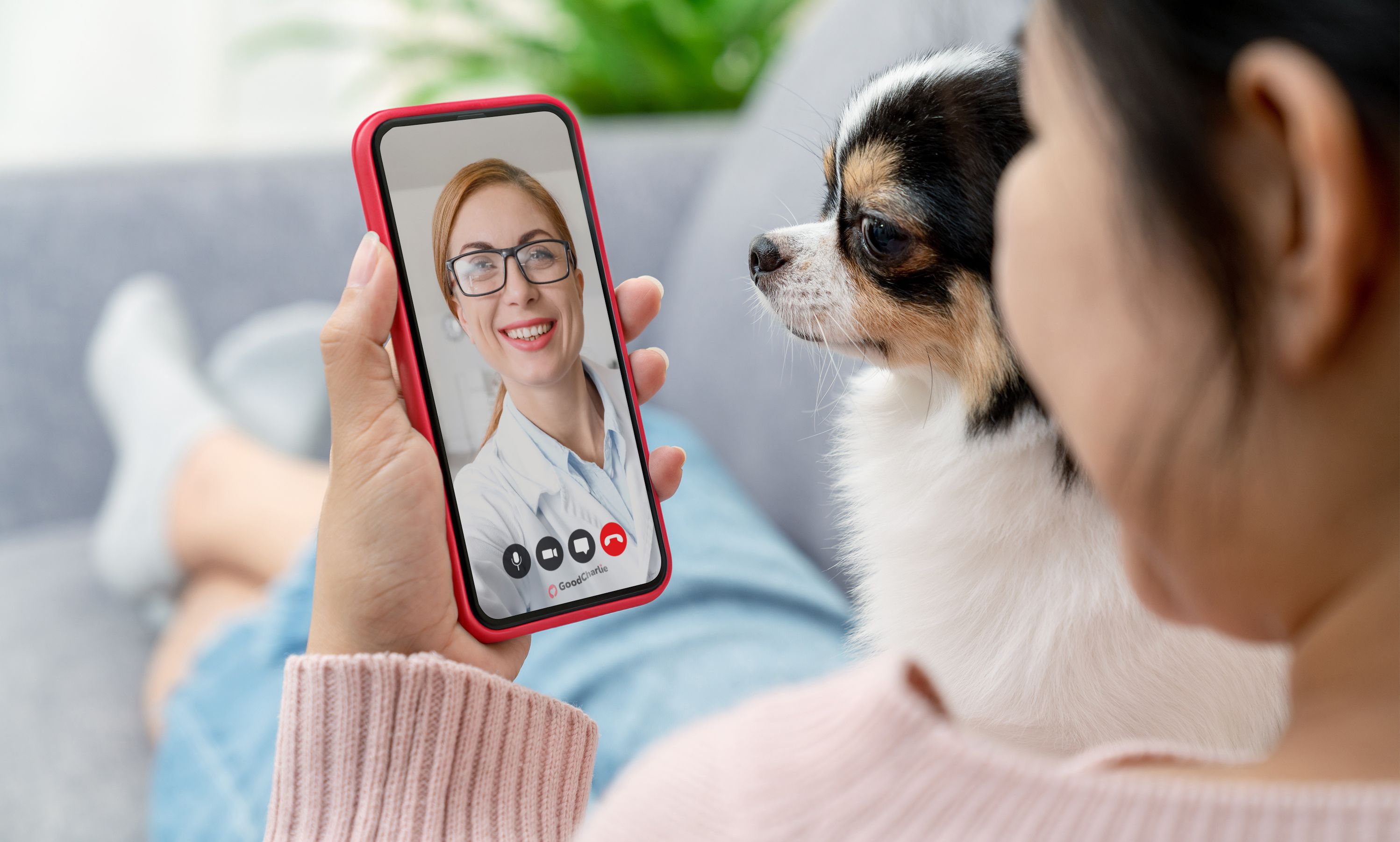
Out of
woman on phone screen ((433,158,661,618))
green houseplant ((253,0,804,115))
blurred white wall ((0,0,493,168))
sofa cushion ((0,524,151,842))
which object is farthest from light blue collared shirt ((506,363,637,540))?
blurred white wall ((0,0,493,168))

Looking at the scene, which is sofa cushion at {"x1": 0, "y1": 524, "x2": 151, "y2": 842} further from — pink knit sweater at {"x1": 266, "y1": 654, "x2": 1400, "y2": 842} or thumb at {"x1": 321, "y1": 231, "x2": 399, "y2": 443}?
pink knit sweater at {"x1": 266, "y1": 654, "x2": 1400, "y2": 842}

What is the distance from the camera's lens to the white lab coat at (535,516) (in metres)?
0.49

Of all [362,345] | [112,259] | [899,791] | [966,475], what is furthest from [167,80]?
[899,791]

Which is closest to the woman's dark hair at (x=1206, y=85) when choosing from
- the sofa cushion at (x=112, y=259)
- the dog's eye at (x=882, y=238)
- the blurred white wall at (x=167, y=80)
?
the dog's eye at (x=882, y=238)

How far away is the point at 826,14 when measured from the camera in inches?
40.1

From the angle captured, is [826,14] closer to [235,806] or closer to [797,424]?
[797,424]

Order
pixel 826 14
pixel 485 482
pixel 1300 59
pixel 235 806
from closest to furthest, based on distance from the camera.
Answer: pixel 1300 59 < pixel 485 482 < pixel 235 806 < pixel 826 14

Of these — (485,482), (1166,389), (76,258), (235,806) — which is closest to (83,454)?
(76,258)

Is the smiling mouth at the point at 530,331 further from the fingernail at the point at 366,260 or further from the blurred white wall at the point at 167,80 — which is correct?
the blurred white wall at the point at 167,80

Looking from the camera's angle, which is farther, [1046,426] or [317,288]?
[317,288]

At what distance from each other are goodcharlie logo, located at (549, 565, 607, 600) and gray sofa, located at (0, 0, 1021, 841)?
6.0 inches

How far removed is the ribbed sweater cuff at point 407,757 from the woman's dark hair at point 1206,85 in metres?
0.38

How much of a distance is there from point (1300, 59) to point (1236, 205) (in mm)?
40

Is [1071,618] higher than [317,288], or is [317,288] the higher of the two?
[317,288]
